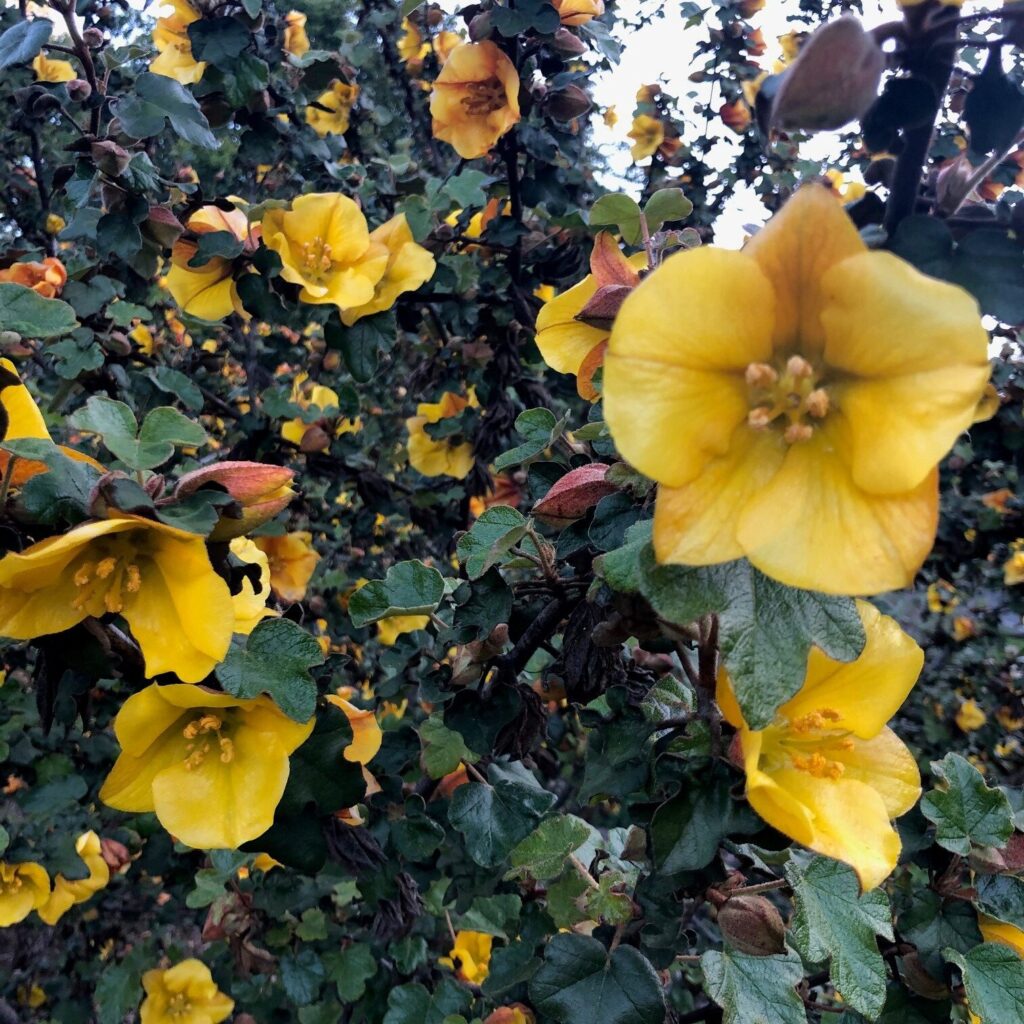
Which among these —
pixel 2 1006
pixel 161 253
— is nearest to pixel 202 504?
pixel 161 253

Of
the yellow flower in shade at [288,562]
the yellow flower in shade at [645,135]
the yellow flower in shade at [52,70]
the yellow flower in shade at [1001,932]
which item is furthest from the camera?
the yellow flower in shade at [645,135]

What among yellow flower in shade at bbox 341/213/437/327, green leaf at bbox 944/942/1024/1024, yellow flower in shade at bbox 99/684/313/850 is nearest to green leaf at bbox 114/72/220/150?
yellow flower in shade at bbox 341/213/437/327

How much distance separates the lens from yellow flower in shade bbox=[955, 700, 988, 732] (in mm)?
2936

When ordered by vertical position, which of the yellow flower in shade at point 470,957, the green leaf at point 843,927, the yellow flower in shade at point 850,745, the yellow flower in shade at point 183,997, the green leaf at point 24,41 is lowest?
the yellow flower in shade at point 183,997

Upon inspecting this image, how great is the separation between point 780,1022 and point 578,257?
1518mm

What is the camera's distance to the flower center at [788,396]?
2.04 ft

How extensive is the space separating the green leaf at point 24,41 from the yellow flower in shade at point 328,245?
1.29 ft

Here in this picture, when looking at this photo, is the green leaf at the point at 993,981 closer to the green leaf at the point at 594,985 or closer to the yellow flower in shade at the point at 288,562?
the green leaf at the point at 594,985

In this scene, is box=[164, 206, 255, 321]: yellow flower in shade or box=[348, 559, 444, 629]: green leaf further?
box=[164, 206, 255, 321]: yellow flower in shade

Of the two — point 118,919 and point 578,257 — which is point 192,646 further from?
point 118,919

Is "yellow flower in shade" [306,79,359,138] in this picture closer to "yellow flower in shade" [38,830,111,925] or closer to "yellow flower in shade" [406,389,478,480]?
"yellow flower in shade" [406,389,478,480]

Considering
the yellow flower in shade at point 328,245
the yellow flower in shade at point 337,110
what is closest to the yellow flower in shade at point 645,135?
the yellow flower in shade at point 337,110

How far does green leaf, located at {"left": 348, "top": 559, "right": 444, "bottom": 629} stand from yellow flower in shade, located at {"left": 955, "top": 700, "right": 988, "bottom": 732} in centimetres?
255

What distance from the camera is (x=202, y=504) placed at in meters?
0.75
